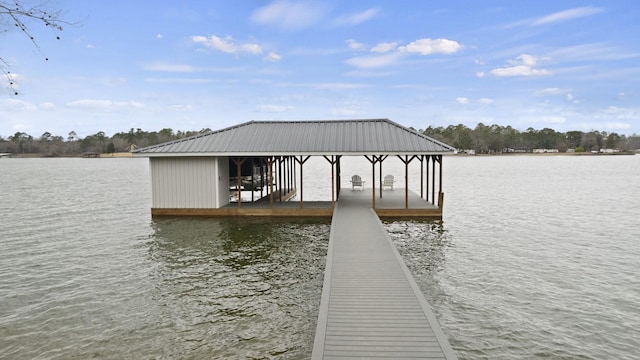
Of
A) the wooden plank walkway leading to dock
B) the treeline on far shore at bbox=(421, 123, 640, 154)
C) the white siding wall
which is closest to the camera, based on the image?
the wooden plank walkway leading to dock

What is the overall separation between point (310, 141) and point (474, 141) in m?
127

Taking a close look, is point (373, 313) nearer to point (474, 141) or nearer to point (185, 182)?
point (185, 182)

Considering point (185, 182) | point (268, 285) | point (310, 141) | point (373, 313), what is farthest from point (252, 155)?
point (373, 313)

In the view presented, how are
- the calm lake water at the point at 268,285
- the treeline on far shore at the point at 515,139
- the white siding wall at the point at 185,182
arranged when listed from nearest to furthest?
the calm lake water at the point at 268,285 < the white siding wall at the point at 185,182 < the treeline on far shore at the point at 515,139

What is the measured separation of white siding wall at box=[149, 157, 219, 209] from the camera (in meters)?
18.4

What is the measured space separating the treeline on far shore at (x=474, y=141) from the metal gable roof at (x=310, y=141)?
392 ft

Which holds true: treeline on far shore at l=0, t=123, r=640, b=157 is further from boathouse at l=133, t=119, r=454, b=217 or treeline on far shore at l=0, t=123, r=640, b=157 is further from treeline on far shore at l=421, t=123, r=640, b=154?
boathouse at l=133, t=119, r=454, b=217

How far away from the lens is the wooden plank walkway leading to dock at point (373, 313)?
558 centimetres

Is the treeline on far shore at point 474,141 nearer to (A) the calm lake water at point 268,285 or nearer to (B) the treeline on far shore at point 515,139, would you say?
(B) the treeline on far shore at point 515,139

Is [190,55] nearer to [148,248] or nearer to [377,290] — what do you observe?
[148,248]

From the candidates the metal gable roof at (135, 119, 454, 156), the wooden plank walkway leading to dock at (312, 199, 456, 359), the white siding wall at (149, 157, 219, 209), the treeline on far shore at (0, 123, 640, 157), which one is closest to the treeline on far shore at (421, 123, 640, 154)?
the treeline on far shore at (0, 123, 640, 157)

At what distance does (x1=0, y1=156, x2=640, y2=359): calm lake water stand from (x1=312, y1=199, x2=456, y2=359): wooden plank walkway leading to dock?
859 millimetres

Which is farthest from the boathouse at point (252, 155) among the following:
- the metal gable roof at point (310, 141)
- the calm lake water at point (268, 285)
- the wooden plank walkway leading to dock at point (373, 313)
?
the wooden plank walkway leading to dock at point (373, 313)

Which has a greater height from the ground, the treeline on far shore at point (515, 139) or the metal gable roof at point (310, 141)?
the treeline on far shore at point (515, 139)
